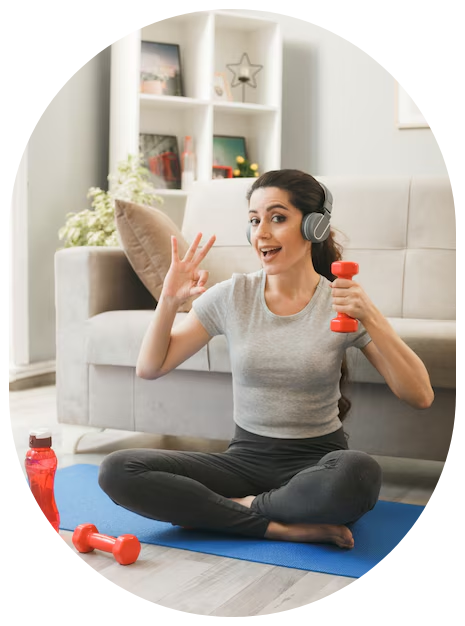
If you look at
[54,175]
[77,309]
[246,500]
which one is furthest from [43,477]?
[54,175]

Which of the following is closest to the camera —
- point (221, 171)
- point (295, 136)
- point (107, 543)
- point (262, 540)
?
point (107, 543)

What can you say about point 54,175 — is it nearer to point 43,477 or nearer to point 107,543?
point 43,477

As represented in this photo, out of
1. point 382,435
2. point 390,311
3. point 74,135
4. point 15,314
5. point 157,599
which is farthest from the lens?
point 74,135

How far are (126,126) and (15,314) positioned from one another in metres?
1.13

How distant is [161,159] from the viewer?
4258mm

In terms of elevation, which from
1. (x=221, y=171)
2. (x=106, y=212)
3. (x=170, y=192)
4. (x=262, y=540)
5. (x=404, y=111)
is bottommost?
(x=262, y=540)

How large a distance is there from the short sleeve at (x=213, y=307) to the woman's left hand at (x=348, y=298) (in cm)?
34

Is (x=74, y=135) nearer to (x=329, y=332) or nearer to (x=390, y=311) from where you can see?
(x=390, y=311)

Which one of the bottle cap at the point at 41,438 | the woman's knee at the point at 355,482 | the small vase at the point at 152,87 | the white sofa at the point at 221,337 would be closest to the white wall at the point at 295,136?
the small vase at the point at 152,87

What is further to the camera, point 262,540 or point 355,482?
point 262,540

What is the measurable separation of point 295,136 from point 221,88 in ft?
1.71

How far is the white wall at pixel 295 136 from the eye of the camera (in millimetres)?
3809

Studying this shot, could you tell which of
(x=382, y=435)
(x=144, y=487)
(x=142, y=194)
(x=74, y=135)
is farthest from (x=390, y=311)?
(x=74, y=135)

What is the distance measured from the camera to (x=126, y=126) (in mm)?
4043
